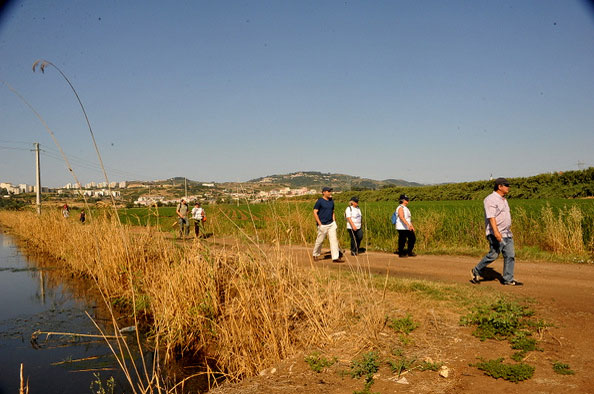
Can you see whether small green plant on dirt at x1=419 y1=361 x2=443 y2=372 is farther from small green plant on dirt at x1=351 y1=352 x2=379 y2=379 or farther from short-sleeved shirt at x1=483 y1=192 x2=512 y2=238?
short-sleeved shirt at x1=483 y1=192 x2=512 y2=238

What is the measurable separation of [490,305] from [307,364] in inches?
133

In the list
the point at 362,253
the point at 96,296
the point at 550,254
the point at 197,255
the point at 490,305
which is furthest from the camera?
the point at 362,253

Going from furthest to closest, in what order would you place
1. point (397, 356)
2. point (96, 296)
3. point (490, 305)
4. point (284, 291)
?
point (96, 296)
point (490, 305)
point (284, 291)
point (397, 356)

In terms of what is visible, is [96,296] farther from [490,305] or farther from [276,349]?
[490,305]

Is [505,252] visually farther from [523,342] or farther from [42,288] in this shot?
[42,288]

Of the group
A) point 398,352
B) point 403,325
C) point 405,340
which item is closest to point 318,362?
point 398,352

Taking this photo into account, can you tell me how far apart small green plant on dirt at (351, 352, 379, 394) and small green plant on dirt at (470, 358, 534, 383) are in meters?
1.13

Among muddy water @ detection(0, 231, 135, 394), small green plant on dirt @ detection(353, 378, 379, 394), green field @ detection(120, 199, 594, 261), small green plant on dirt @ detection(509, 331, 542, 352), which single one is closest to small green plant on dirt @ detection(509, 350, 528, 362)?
small green plant on dirt @ detection(509, 331, 542, 352)

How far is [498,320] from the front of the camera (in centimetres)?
541

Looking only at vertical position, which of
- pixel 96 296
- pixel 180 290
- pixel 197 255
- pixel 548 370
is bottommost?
pixel 96 296

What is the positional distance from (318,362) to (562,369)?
2.66 metres

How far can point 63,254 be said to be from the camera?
47.2ft

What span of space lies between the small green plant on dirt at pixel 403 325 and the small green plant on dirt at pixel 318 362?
1238 millimetres

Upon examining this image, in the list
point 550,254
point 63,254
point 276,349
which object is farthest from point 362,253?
point 63,254
